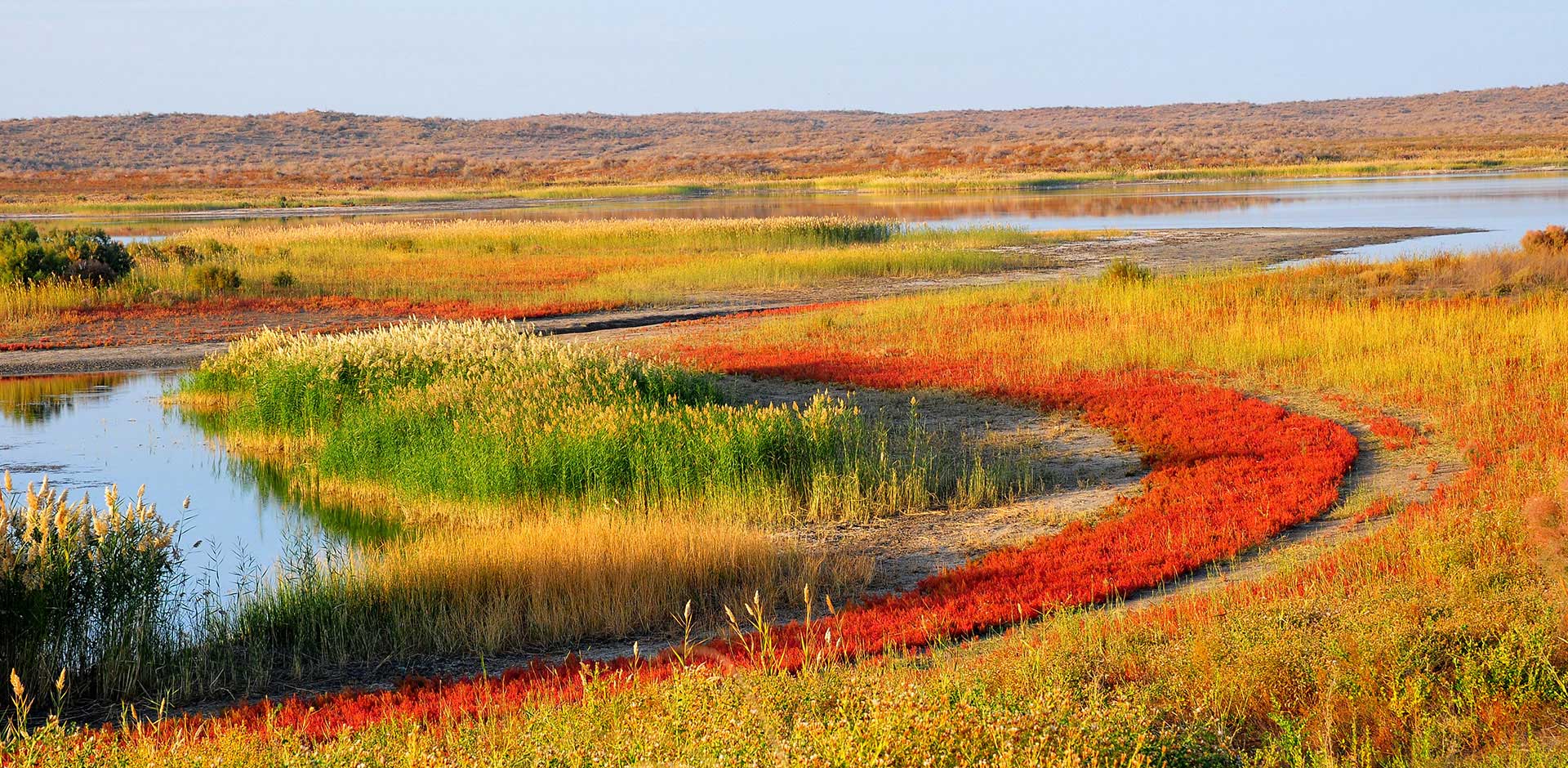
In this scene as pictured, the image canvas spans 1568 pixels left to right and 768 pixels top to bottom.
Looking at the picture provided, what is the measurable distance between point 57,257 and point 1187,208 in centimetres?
4969

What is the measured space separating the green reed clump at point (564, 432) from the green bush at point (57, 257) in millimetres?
15386

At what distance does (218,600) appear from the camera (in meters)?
9.44

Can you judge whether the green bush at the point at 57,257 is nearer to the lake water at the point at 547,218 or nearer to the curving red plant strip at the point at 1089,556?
the lake water at the point at 547,218

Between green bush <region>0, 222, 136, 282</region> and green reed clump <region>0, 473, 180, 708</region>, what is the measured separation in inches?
937

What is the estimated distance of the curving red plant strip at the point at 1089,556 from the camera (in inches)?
270

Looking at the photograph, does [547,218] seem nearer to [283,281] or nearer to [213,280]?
[283,281]

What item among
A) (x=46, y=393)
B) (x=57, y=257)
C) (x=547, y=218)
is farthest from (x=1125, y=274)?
(x=547, y=218)

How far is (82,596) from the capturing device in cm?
821

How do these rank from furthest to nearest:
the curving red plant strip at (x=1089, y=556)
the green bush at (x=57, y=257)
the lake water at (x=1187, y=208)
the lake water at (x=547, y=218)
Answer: the lake water at (x=1187, y=208) < the green bush at (x=57, y=257) < the lake water at (x=547, y=218) < the curving red plant strip at (x=1089, y=556)

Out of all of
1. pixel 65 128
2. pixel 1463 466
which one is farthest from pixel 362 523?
pixel 65 128

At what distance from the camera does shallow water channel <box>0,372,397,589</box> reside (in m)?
12.2

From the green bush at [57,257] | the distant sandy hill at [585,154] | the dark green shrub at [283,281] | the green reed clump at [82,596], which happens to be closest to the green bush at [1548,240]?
the green reed clump at [82,596]

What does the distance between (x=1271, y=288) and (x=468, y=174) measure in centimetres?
12318

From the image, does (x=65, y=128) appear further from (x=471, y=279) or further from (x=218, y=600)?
(x=218, y=600)
